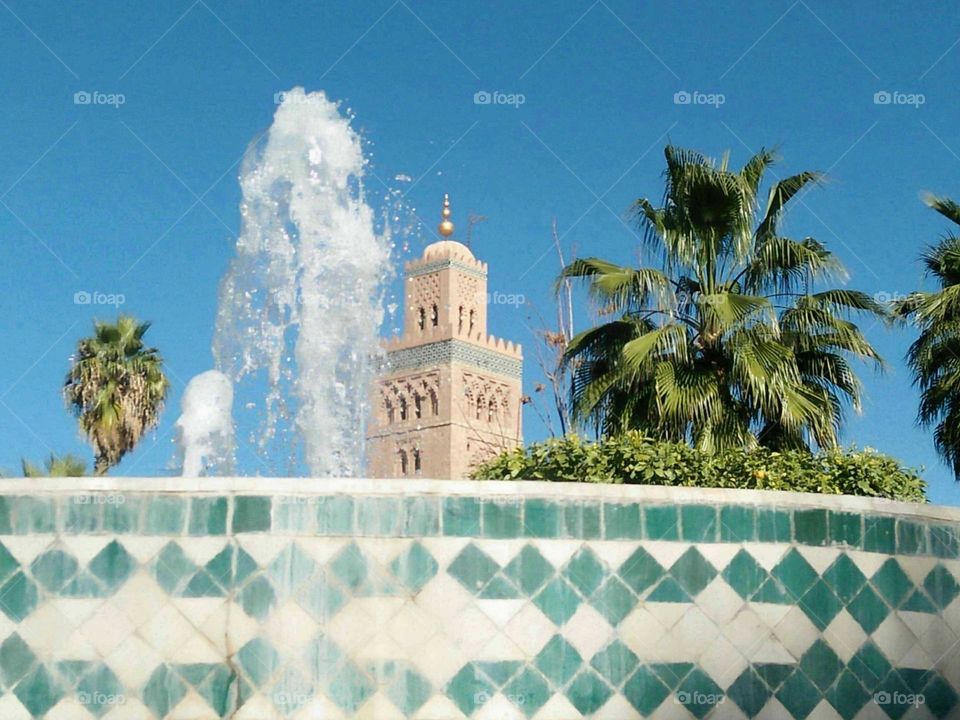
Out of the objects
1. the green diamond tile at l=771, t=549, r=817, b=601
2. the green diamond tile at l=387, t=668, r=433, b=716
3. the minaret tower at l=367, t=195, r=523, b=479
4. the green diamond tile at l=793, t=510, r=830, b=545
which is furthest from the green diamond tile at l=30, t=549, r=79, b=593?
the minaret tower at l=367, t=195, r=523, b=479

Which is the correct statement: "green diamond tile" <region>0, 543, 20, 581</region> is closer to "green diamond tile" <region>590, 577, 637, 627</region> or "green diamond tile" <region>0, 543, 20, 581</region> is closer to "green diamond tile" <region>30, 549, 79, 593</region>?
"green diamond tile" <region>30, 549, 79, 593</region>

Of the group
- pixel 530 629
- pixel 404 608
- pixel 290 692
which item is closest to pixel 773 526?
pixel 530 629

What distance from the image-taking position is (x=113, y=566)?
27.1 feet

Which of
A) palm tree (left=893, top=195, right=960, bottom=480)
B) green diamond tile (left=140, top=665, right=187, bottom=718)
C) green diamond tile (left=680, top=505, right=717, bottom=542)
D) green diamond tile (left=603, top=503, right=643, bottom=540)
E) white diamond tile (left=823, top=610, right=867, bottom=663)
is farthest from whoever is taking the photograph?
palm tree (left=893, top=195, right=960, bottom=480)

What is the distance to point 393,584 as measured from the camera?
27.1ft

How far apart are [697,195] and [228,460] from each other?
1465cm

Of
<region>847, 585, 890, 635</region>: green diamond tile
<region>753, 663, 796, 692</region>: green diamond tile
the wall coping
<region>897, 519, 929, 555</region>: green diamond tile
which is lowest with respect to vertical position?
<region>753, 663, 796, 692</region>: green diamond tile

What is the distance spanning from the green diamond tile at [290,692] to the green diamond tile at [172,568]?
79 centimetres

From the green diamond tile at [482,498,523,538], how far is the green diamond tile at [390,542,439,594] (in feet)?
1.31

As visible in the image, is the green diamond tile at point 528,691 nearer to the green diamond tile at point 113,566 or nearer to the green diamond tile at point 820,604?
the green diamond tile at point 820,604

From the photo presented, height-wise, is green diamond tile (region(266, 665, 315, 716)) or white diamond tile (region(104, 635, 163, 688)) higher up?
white diamond tile (region(104, 635, 163, 688))

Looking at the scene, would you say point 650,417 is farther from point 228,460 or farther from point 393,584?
point 228,460

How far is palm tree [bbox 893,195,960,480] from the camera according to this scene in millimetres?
17516

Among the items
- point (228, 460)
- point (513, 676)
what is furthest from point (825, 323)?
point (228, 460)
